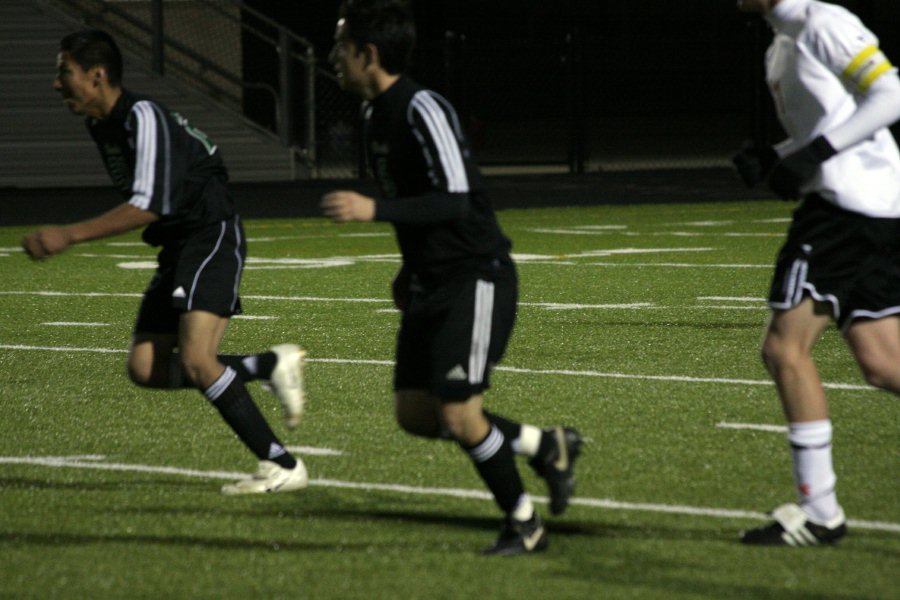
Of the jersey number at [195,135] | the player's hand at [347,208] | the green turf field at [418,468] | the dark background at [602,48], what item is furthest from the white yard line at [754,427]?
the dark background at [602,48]

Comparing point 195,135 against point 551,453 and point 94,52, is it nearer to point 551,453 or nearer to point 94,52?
point 94,52

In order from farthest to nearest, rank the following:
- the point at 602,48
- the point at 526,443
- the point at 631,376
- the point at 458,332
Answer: the point at 602,48
the point at 631,376
the point at 526,443
the point at 458,332

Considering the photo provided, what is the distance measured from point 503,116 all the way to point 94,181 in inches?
733

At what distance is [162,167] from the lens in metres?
6.41

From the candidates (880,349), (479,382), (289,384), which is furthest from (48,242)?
(880,349)

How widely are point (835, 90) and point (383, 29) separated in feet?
4.55

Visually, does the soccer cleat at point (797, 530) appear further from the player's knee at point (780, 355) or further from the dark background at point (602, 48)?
the dark background at point (602, 48)

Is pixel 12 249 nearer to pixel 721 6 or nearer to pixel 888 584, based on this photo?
pixel 888 584

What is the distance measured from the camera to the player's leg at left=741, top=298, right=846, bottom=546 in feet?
18.0

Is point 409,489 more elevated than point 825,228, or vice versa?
point 825,228

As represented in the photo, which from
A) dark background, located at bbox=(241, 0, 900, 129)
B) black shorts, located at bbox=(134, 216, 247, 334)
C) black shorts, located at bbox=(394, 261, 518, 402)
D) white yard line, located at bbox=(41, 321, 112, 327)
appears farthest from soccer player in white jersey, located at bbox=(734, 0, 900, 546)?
dark background, located at bbox=(241, 0, 900, 129)

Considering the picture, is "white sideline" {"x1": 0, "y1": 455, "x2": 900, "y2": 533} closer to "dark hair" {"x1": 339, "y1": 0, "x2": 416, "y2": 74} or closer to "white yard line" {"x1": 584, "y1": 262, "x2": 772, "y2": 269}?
"dark hair" {"x1": 339, "y1": 0, "x2": 416, "y2": 74}

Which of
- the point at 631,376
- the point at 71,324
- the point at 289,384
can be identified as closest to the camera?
the point at 289,384

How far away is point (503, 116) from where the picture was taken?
151 feet
